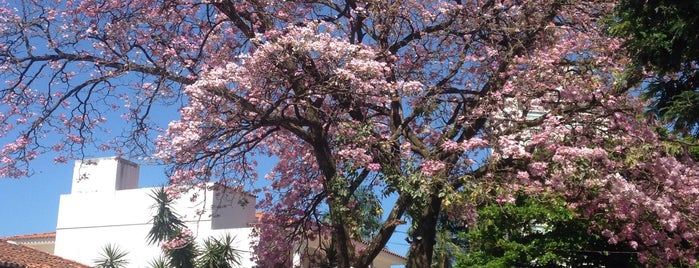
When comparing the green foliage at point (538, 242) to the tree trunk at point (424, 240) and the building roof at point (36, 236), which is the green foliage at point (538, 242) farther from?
the building roof at point (36, 236)

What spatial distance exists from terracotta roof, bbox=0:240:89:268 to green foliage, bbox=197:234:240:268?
3.48 metres

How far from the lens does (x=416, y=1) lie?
42.6 feet

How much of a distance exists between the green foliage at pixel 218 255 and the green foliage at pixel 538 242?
26.7 ft

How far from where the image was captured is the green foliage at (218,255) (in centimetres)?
2102

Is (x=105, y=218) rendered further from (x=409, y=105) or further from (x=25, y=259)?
(x=409, y=105)

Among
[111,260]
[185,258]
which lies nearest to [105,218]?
[111,260]

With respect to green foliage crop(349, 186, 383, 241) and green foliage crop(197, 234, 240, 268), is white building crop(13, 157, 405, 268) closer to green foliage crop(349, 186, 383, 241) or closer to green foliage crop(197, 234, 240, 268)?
green foliage crop(197, 234, 240, 268)

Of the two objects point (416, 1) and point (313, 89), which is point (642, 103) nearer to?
point (416, 1)

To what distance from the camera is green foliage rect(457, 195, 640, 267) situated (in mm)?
13914

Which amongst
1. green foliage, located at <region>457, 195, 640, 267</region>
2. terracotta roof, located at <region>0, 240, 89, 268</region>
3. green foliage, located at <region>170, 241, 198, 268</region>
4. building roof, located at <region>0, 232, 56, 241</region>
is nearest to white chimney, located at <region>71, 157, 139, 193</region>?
building roof, located at <region>0, 232, 56, 241</region>

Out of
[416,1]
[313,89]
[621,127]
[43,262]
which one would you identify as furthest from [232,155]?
[43,262]

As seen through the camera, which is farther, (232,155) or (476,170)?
(232,155)

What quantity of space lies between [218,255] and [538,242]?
9.52m

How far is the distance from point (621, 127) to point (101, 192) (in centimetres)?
2234
